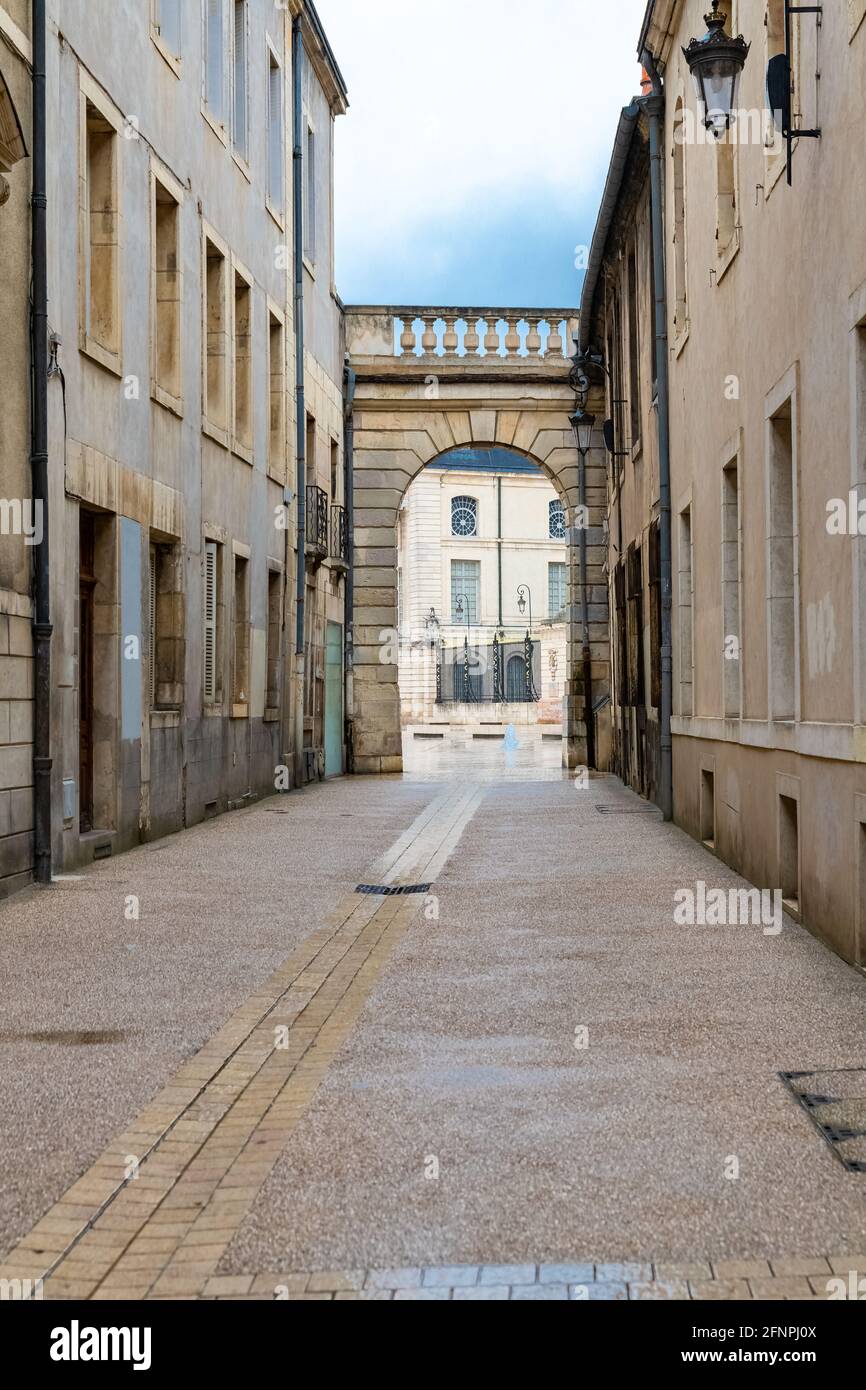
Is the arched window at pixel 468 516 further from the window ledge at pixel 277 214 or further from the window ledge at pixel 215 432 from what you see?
the window ledge at pixel 215 432

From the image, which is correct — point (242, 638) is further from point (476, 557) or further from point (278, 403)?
point (476, 557)

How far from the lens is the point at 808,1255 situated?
4.10 meters

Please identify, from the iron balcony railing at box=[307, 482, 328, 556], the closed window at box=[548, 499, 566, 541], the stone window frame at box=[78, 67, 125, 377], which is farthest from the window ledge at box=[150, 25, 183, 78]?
the closed window at box=[548, 499, 566, 541]

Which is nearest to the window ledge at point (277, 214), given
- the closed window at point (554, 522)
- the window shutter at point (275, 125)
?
the window shutter at point (275, 125)

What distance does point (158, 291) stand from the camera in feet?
55.4

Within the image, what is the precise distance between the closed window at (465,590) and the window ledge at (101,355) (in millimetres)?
61924

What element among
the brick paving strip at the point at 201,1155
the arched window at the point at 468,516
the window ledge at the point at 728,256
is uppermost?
the arched window at the point at 468,516

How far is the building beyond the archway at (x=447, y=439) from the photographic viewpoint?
29406 mm

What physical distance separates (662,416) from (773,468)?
668 cm

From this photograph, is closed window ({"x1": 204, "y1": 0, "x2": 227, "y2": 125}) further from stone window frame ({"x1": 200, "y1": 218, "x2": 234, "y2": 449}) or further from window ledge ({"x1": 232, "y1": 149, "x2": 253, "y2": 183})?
stone window frame ({"x1": 200, "y1": 218, "x2": 234, "y2": 449})

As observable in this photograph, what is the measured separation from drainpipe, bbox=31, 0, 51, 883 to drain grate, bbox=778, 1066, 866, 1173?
7.24 m

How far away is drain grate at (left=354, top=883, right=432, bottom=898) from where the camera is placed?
1135cm

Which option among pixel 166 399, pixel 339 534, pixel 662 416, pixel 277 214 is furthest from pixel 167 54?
pixel 339 534
